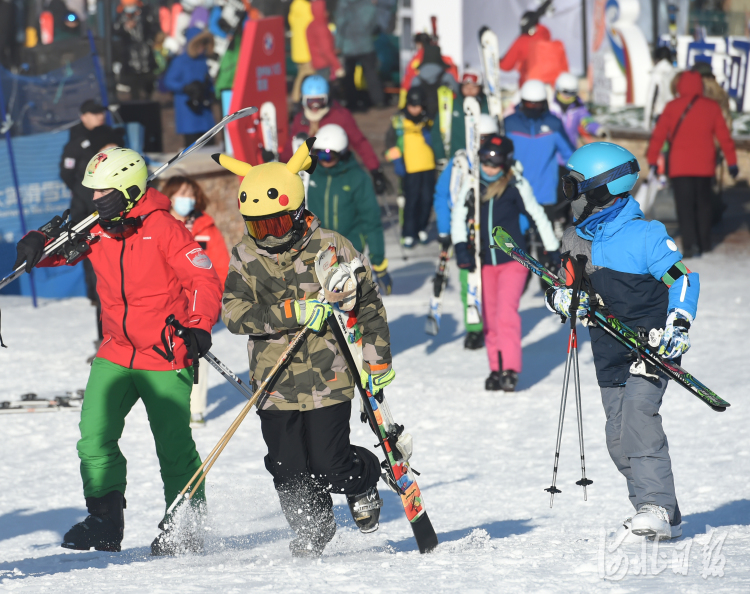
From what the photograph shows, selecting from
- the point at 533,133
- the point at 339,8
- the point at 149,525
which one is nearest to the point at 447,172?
the point at 533,133

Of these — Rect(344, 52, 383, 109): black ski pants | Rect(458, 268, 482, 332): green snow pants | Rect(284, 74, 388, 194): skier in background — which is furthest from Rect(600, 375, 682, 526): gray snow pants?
Rect(344, 52, 383, 109): black ski pants

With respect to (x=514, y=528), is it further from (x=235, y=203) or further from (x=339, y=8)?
(x=339, y=8)

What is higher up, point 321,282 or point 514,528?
point 321,282

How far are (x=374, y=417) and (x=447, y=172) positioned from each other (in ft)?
15.1

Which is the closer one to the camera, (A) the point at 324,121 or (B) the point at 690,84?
(A) the point at 324,121

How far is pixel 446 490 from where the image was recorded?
641 centimetres

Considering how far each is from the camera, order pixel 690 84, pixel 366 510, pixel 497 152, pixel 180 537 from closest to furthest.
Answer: pixel 366 510 → pixel 180 537 → pixel 497 152 → pixel 690 84

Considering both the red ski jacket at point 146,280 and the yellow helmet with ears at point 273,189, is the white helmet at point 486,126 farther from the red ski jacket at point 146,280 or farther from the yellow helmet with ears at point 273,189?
the yellow helmet with ears at point 273,189

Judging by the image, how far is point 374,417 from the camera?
4.82 metres

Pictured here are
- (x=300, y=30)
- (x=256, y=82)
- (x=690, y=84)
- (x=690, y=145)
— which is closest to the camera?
(x=690, y=84)

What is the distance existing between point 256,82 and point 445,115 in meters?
2.32

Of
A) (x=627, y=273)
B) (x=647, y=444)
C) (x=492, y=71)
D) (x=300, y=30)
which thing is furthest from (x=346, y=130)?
(x=300, y=30)

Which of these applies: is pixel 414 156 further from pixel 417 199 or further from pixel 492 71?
pixel 492 71

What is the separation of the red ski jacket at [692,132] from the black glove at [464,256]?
4783mm
